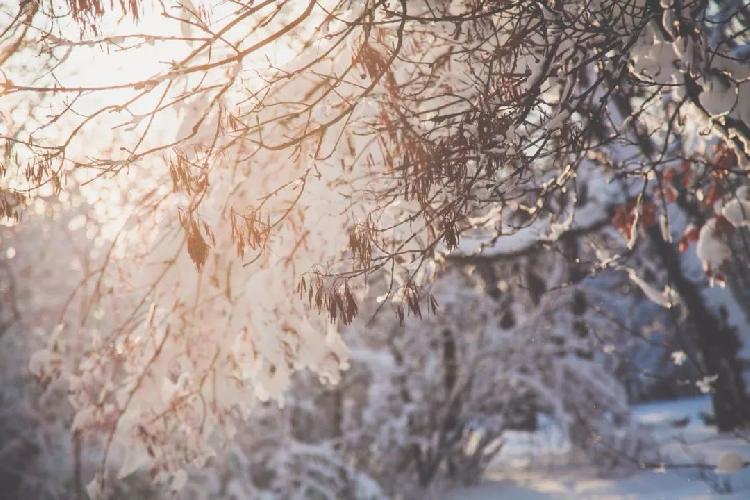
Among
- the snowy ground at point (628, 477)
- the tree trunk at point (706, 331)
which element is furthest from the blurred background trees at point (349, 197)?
the snowy ground at point (628, 477)

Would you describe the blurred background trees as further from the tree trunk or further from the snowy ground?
the snowy ground

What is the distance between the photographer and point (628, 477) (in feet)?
33.1

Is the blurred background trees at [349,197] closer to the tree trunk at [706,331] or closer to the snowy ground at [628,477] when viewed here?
the tree trunk at [706,331]

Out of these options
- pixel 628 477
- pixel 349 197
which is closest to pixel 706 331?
pixel 628 477

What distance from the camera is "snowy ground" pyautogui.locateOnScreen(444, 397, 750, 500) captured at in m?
7.77

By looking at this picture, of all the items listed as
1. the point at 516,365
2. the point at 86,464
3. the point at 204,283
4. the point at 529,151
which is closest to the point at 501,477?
the point at 516,365

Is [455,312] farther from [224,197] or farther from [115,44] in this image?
[115,44]

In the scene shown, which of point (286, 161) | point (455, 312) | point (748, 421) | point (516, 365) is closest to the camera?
point (286, 161)

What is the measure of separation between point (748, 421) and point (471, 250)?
5.77 metres

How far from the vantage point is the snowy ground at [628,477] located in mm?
7770

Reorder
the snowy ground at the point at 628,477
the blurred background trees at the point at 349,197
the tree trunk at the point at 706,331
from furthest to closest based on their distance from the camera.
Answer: the snowy ground at the point at 628,477 → the tree trunk at the point at 706,331 → the blurred background trees at the point at 349,197

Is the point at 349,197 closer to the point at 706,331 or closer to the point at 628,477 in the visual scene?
the point at 706,331

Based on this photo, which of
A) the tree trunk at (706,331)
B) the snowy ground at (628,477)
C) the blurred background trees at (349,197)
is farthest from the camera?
the snowy ground at (628,477)

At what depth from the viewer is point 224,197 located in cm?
369
